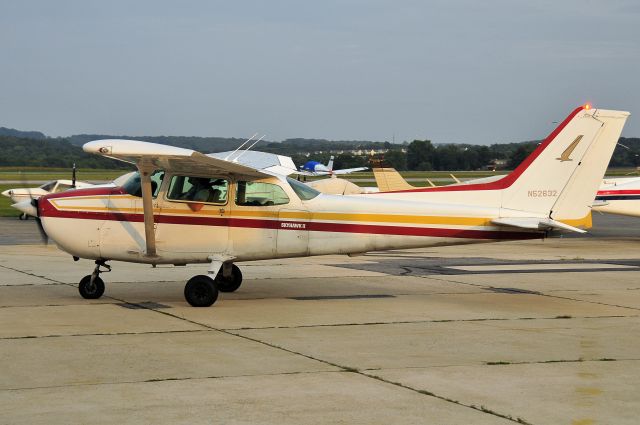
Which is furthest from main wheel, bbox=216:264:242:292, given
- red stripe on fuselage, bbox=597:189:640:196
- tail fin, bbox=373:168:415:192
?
tail fin, bbox=373:168:415:192

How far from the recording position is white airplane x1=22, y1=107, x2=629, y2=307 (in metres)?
13.3

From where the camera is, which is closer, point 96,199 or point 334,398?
point 334,398

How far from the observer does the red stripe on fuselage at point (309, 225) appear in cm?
1326

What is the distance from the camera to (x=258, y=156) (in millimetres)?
57625

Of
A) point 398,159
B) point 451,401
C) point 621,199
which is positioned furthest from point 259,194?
point 398,159

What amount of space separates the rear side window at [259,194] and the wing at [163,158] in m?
0.18

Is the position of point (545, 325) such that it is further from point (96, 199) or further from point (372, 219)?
point (96, 199)

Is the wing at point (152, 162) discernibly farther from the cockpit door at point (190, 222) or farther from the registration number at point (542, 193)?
the registration number at point (542, 193)

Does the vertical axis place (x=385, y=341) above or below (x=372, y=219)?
below

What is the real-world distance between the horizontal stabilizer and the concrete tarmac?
1115 mm

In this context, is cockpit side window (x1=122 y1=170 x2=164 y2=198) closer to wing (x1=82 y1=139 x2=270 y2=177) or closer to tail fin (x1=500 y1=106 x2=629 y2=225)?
wing (x1=82 y1=139 x2=270 y2=177)

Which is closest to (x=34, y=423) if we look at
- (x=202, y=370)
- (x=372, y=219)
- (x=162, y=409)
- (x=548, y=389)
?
(x=162, y=409)

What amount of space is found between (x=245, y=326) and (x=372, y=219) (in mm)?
2938

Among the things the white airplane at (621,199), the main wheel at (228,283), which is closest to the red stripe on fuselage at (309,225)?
the main wheel at (228,283)
